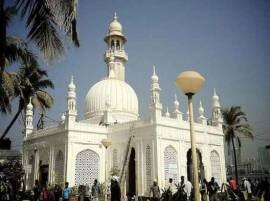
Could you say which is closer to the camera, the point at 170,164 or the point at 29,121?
the point at 170,164

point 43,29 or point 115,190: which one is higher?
point 43,29

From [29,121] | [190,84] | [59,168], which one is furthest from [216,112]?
[190,84]

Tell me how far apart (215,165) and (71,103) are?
43.1ft

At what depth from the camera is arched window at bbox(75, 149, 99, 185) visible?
80.2 feet

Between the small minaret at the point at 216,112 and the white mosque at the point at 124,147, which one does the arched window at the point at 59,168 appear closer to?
the white mosque at the point at 124,147

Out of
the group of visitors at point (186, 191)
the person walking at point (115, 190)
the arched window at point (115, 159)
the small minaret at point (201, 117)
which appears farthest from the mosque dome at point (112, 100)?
the person walking at point (115, 190)

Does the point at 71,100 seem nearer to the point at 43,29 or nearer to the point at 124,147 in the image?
the point at 124,147

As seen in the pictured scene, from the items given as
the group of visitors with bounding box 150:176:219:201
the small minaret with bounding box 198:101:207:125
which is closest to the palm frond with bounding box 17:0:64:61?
the group of visitors with bounding box 150:176:219:201

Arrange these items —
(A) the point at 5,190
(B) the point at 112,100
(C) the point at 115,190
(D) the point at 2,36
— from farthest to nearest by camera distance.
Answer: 1. (B) the point at 112,100
2. (A) the point at 5,190
3. (C) the point at 115,190
4. (D) the point at 2,36

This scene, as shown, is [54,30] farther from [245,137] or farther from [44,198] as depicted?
[245,137]

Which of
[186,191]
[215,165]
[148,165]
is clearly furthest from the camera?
[215,165]

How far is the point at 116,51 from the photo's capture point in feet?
123

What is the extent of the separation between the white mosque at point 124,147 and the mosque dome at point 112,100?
0.37 feet

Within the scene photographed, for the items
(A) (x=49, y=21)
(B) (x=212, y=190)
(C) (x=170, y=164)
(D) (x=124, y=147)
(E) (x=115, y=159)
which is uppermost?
(A) (x=49, y=21)
